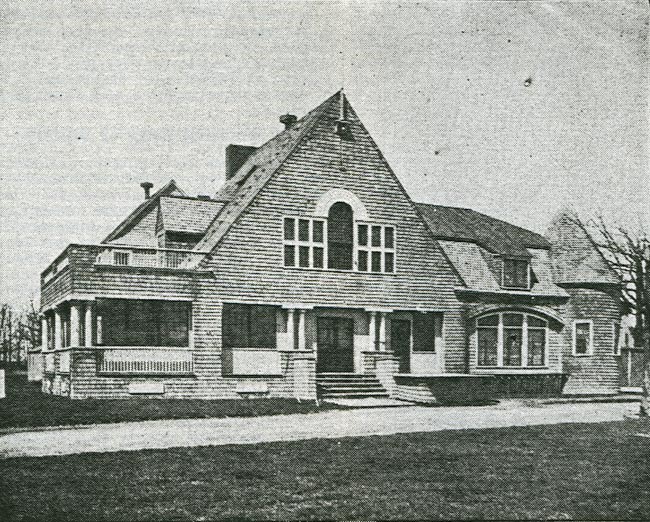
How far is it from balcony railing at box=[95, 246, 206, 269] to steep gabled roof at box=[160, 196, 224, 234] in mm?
2277

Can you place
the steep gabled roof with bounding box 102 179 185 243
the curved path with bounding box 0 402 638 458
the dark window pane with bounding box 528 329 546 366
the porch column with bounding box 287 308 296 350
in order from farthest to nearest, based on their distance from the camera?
1. the steep gabled roof with bounding box 102 179 185 243
2. the dark window pane with bounding box 528 329 546 366
3. the porch column with bounding box 287 308 296 350
4. the curved path with bounding box 0 402 638 458

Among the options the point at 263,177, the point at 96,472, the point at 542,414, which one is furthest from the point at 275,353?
the point at 96,472

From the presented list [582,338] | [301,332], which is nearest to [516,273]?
[582,338]

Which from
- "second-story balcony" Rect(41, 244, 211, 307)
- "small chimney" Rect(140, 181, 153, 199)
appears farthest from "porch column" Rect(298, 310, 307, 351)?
"small chimney" Rect(140, 181, 153, 199)

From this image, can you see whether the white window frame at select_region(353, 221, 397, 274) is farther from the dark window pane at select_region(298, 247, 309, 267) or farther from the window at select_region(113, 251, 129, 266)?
the window at select_region(113, 251, 129, 266)

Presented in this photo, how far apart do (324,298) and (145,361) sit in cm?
644

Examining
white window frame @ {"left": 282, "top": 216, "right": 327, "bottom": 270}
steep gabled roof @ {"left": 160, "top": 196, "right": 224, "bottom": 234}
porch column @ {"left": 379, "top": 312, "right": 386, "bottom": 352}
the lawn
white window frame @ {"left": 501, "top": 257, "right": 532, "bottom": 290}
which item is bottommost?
the lawn

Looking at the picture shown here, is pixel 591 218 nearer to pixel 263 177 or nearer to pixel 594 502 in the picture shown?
pixel 263 177

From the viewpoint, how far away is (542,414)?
20.3 metres

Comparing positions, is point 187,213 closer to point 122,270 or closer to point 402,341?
point 122,270

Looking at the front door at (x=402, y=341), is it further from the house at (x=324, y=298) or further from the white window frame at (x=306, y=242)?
the white window frame at (x=306, y=242)

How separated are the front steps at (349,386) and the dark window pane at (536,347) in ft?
26.7

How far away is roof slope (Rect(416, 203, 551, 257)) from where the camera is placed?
105 feet

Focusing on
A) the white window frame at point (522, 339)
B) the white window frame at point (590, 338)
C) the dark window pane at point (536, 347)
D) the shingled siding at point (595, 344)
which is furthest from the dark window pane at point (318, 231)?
the white window frame at point (590, 338)
